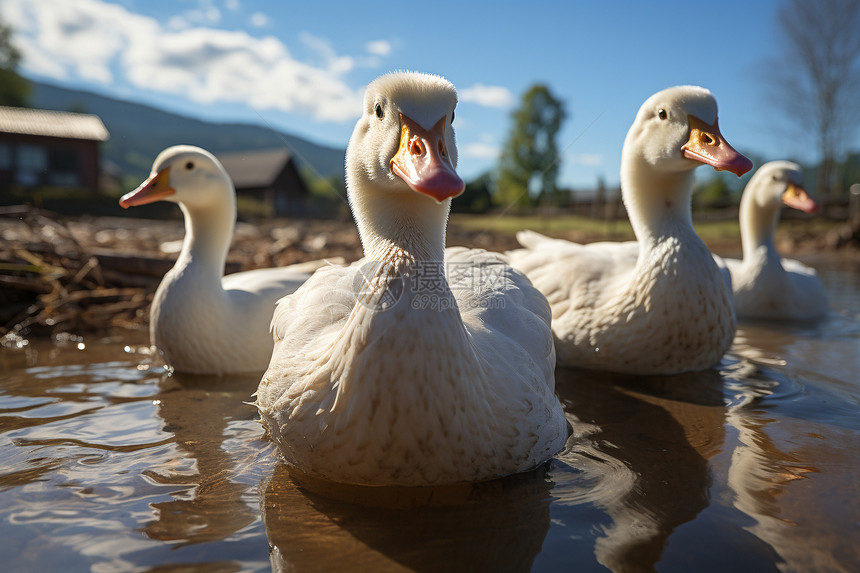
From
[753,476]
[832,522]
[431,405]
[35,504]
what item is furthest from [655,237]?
[35,504]

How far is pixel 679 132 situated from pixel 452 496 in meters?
2.82

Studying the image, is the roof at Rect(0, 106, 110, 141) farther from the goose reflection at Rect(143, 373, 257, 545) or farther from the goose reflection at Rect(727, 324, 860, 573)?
the goose reflection at Rect(727, 324, 860, 573)

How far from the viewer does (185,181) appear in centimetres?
443

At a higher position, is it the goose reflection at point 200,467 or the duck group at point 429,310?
the duck group at point 429,310

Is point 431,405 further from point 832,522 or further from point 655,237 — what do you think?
point 655,237

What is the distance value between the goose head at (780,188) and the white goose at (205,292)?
518 centimetres

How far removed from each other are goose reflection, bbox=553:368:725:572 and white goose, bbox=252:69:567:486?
0.30 m

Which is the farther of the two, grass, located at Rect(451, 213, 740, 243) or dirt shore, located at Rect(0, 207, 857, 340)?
grass, located at Rect(451, 213, 740, 243)

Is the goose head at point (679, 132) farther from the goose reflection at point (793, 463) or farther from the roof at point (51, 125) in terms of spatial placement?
the roof at point (51, 125)

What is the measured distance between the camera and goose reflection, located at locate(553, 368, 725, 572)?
2.04 m

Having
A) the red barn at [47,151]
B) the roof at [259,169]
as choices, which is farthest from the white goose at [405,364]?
the roof at [259,169]

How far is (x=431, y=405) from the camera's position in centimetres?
203

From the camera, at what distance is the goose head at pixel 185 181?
4406 millimetres

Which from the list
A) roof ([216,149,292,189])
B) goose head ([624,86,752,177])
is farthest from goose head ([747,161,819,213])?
roof ([216,149,292,189])
